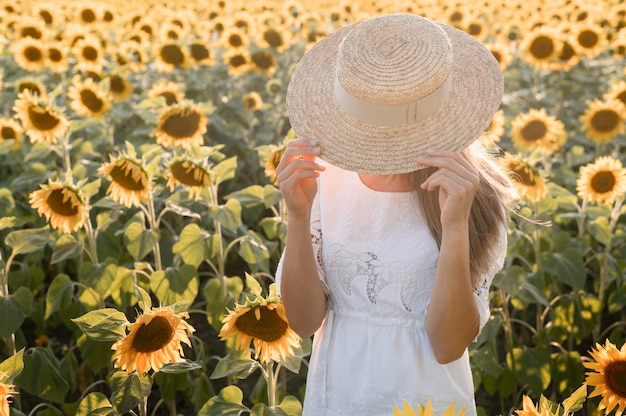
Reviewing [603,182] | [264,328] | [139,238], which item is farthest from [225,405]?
[603,182]

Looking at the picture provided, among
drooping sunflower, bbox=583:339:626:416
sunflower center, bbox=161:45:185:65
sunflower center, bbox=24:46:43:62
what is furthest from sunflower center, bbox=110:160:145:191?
sunflower center, bbox=24:46:43:62

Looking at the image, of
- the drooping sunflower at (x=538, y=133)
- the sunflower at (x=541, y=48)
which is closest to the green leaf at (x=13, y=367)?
the drooping sunflower at (x=538, y=133)

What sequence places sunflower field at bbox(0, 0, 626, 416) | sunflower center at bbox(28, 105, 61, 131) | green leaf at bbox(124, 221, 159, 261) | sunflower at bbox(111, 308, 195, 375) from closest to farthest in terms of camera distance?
sunflower at bbox(111, 308, 195, 375) → sunflower field at bbox(0, 0, 626, 416) → green leaf at bbox(124, 221, 159, 261) → sunflower center at bbox(28, 105, 61, 131)

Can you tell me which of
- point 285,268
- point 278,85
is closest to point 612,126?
point 278,85

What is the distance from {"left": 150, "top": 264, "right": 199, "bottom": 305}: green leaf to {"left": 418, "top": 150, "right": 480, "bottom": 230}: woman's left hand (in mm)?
1408

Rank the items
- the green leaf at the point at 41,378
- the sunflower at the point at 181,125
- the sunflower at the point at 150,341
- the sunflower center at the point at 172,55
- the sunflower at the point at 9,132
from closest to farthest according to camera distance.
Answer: the sunflower at the point at 150,341, the green leaf at the point at 41,378, the sunflower at the point at 181,125, the sunflower at the point at 9,132, the sunflower center at the point at 172,55

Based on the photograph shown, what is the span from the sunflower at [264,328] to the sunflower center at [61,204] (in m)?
0.91

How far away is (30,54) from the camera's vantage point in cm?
Result: 558

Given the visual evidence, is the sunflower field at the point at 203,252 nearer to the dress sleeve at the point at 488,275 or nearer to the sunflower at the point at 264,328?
the sunflower at the point at 264,328

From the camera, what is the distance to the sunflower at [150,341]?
6.60 ft

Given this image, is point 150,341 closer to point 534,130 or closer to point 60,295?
point 60,295

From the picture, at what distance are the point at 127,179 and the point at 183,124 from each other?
84cm

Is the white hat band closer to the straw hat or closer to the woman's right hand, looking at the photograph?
the straw hat

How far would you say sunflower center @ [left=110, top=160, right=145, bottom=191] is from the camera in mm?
2742
